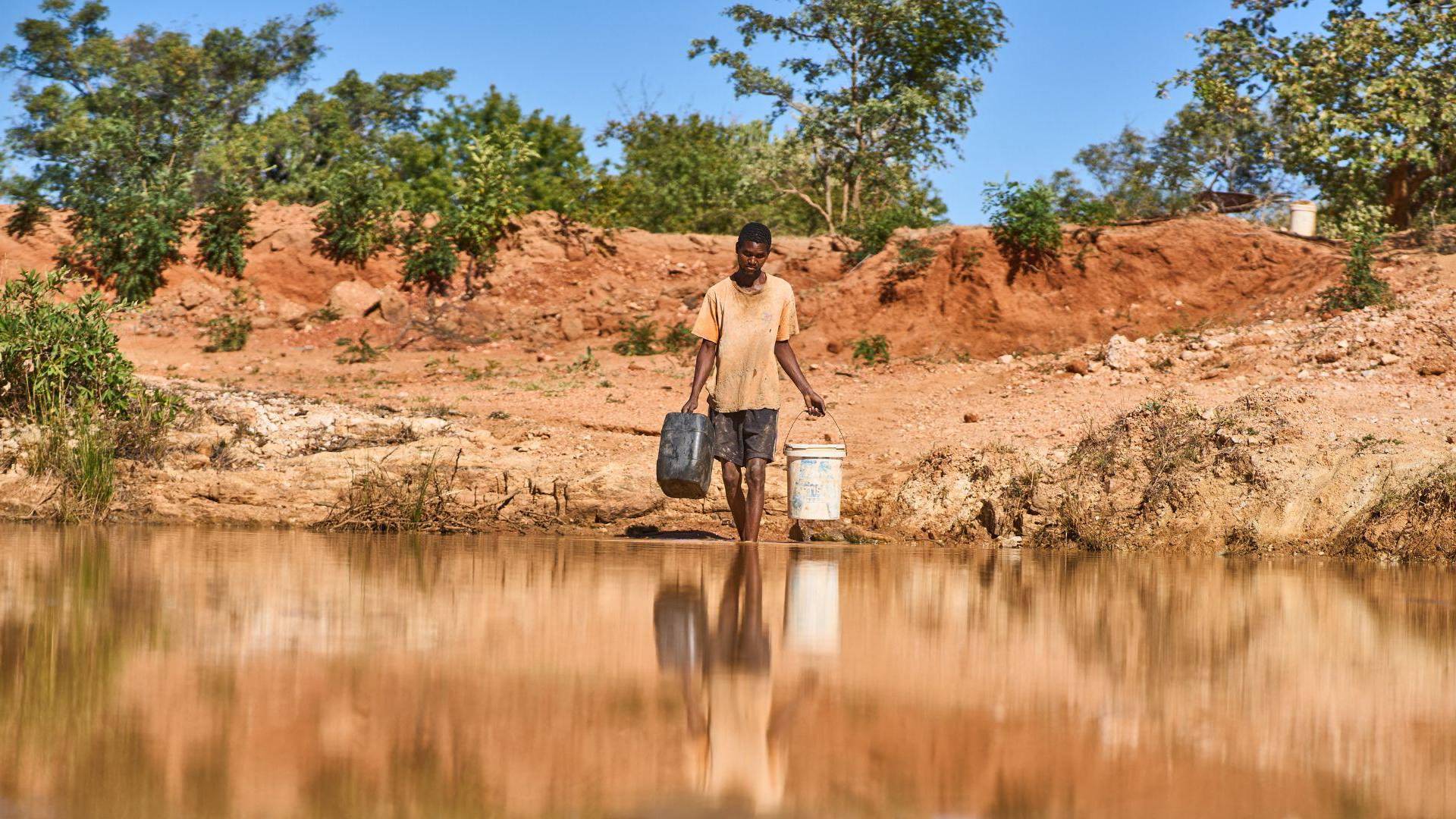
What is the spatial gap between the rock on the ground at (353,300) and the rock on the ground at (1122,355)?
11303 mm

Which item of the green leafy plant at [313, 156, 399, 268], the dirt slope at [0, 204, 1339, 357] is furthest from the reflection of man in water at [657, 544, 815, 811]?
the green leafy plant at [313, 156, 399, 268]

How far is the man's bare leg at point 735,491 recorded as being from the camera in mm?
9203

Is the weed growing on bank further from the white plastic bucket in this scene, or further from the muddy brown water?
the white plastic bucket

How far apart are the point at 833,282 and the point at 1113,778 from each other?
18109 millimetres

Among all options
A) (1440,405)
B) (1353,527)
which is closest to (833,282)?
(1440,405)

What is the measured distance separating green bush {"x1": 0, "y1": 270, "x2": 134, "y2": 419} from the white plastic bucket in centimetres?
1583

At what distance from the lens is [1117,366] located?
15.7 metres

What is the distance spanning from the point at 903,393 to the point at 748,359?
7156 millimetres

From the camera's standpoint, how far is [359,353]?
19.6 meters

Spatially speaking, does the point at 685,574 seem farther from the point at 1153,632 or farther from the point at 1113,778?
the point at 1113,778

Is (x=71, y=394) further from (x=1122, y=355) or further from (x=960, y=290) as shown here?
(x=960, y=290)

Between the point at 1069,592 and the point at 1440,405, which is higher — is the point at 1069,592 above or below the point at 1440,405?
below

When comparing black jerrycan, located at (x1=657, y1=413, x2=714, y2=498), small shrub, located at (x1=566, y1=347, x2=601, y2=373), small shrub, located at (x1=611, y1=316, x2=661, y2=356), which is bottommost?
black jerrycan, located at (x1=657, y1=413, x2=714, y2=498)

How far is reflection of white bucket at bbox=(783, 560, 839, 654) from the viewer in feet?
16.9
